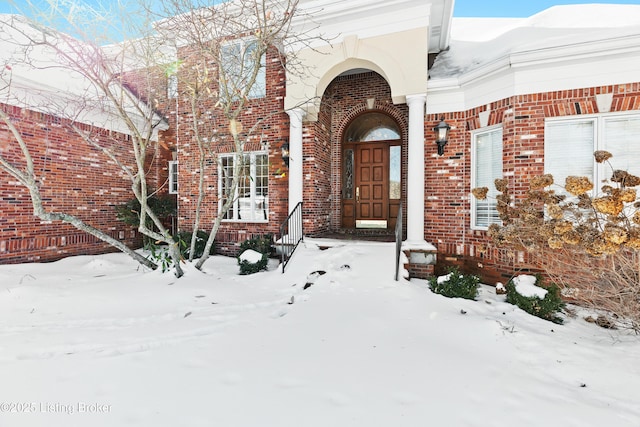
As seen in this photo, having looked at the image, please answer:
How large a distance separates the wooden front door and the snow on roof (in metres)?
2.48

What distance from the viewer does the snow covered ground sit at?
2.02 m

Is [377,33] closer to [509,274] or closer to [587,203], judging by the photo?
[587,203]

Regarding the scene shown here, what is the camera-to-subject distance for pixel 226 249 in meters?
7.93

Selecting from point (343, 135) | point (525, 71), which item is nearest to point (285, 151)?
point (343, 135)

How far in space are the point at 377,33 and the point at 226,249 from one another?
6286mm

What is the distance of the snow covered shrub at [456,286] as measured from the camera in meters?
4.63

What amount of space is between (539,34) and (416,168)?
3.70 m

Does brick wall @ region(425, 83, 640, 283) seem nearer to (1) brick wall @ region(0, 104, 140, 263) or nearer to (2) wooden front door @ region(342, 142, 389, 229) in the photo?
(2) wooden front door @ region(342, 142, 389, 229)

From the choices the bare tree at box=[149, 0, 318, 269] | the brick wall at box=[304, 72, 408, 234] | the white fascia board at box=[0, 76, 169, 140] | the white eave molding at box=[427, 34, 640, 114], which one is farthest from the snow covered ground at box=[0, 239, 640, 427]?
the white eave molding at box=[427, 34, 640, 114]

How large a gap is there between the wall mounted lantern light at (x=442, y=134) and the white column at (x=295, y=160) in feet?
9.88

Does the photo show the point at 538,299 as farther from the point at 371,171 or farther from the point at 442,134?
the point at 371,171

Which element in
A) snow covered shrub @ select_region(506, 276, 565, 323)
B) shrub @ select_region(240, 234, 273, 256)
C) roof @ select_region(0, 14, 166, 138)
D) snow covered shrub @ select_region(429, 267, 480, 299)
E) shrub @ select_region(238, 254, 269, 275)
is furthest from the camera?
shrub @ select_region(240, 234, 273, 256)

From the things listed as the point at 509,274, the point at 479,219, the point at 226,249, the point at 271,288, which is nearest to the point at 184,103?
the point at 226,249

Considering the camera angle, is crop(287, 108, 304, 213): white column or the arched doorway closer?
crop(287, 108, 304, 213): white column
